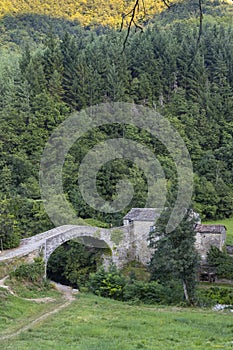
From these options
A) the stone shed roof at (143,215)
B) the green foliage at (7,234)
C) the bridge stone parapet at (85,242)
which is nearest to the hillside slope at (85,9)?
the stone shed roof at (143,215)

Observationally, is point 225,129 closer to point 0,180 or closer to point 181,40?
point 181,40

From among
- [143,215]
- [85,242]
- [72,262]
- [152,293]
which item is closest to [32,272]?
[152,293]

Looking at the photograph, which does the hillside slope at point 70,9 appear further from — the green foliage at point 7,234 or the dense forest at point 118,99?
the green foliage at point 7,234

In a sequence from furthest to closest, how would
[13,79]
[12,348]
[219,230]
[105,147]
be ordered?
[13,79] < [105,147] < [219,230] < [12,348]

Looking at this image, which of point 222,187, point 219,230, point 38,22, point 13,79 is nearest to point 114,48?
point 13,79

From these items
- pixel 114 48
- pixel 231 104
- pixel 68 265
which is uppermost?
pixel 114 48

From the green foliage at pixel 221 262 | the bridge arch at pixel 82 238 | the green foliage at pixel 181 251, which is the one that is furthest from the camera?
the green foliage at pixel 221 262

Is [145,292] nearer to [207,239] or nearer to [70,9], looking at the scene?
[207,239]
